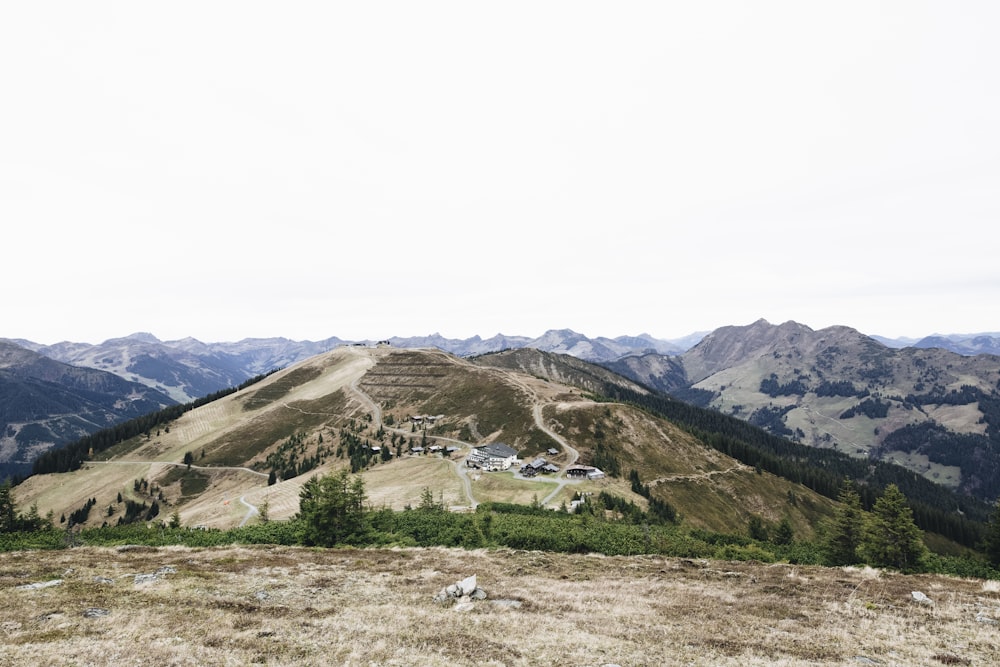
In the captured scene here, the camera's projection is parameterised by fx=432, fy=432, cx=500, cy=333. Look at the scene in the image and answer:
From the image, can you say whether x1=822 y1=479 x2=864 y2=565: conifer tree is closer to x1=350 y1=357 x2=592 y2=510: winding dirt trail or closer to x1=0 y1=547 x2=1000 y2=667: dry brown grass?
x1=0 y1=547 x2=1000 y2=667: dry brown grass

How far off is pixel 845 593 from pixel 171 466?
20954 centimetres

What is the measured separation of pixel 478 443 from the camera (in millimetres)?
143375

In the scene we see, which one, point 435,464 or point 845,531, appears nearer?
point 845,531

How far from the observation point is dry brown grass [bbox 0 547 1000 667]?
664 inches

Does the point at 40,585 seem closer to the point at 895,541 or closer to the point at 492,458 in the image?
the point at 895,541

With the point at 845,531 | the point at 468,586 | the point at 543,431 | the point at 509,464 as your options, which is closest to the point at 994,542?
the point at 845,531

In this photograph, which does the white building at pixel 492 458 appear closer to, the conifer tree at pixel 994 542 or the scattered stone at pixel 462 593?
the conifer tree at pixel 994 542

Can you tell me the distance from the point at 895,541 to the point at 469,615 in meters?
56.4

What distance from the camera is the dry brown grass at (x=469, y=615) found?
664 inches

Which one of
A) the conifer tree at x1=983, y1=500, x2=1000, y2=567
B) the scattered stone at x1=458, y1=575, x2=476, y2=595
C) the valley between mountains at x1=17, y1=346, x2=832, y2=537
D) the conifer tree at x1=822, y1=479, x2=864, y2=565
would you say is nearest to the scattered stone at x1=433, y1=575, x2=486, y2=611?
the scattered stone at x1=458, y1=575, x2=476, y2=595

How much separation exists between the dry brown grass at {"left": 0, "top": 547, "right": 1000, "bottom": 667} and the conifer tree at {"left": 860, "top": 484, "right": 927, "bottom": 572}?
19.9 metres

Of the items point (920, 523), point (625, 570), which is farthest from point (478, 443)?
point (920, 523)

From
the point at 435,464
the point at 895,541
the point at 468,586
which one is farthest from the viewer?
the point at 435,464

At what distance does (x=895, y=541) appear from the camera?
166 feet
